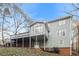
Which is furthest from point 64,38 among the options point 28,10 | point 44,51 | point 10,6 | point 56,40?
point 10,6

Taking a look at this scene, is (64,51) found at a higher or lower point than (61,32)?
lower

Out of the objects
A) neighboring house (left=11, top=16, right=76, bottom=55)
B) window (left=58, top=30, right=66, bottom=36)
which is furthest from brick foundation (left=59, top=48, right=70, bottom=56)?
window (left=58, top=30, right=66, bottom=36)

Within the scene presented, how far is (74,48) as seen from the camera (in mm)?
2512

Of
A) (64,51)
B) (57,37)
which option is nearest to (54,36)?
(57,37)

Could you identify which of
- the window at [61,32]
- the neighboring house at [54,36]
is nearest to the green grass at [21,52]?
the neighboring house at [54,36]

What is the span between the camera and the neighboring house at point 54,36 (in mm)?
2504

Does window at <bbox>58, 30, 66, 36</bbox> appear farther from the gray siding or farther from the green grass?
the green grass

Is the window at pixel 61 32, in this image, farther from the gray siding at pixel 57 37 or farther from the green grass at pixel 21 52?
the green grass at pixel 21 52

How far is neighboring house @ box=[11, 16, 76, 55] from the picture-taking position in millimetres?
2504

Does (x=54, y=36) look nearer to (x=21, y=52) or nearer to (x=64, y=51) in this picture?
(x=64, y=51)

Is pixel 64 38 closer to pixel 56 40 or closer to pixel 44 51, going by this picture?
pixel 56 40

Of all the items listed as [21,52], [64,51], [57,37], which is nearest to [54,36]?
[57,37]

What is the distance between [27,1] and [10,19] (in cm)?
30

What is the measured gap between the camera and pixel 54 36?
2.52 metres
